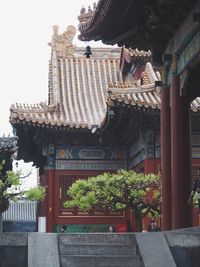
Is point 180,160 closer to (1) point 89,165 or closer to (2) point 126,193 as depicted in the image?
(2) point 126,193

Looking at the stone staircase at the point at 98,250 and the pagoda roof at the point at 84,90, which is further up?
the pagoda roof at the point at 84,90

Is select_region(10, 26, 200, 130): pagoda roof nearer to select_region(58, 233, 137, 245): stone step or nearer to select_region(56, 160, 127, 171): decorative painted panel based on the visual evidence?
select_region(56, 160, 127, 171): decorative painted panel

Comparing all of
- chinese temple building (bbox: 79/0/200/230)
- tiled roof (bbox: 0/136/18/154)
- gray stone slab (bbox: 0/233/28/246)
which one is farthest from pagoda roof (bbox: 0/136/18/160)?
gray stone slab (bbox: 0/233/28/246)

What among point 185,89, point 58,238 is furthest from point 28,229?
point 58,238

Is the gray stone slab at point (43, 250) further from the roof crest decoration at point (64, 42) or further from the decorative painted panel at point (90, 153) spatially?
the roof crest decoration at point (64, 42)

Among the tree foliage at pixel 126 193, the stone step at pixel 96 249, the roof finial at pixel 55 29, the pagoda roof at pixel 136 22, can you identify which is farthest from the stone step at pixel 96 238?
the roof finial at pixel 55 29

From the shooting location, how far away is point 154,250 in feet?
36.6

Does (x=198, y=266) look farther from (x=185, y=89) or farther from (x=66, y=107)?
(x=66, y=107)

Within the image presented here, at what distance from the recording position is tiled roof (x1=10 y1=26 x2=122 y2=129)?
29.3 meters

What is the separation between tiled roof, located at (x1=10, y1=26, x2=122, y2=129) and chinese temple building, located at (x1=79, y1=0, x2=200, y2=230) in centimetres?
1135

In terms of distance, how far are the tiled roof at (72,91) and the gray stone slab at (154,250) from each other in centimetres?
1727

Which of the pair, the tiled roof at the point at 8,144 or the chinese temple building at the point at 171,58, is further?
the tiled roof at the point at 8,144

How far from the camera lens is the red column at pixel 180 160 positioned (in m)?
15.8

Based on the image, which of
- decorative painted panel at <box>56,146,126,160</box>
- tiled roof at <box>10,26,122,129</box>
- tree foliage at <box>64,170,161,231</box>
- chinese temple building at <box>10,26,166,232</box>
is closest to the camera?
tree foliage at <box>64,170,161,231</box>
